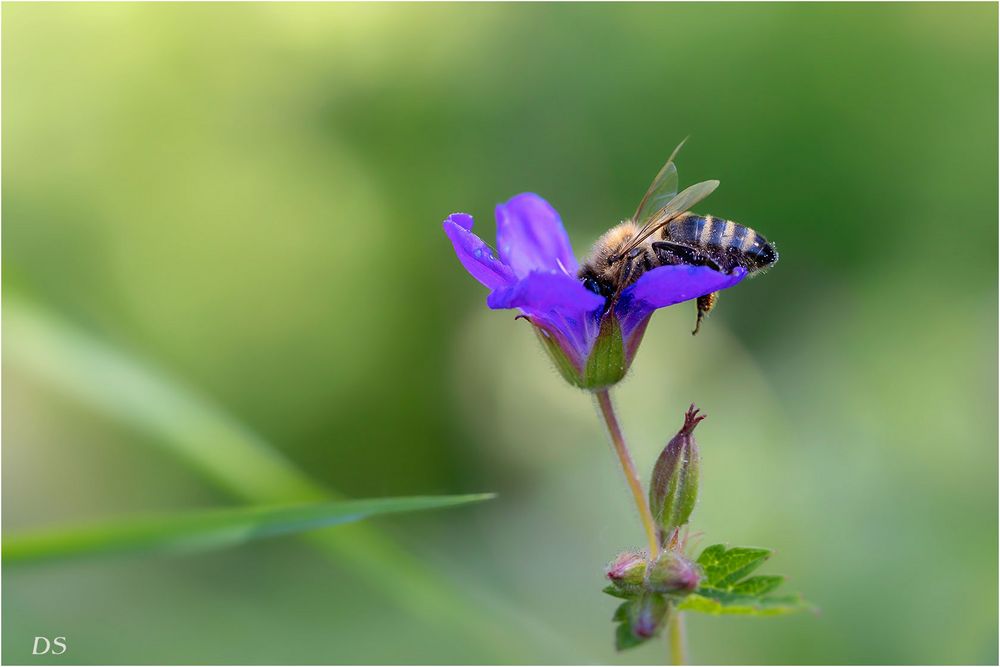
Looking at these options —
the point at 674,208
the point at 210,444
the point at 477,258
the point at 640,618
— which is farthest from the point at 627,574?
the point at 210,444

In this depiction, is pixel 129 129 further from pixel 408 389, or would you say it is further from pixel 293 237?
pixel 408 389

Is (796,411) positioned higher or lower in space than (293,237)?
lower

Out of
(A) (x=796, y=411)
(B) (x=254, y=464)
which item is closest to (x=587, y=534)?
(A) (x=796, y=411)

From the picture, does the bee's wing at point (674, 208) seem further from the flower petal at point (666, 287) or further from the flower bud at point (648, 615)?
the flower bud at point (648, 615)

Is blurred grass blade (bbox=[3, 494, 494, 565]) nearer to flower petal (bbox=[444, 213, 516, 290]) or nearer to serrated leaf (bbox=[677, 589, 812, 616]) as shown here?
serrated leaf (bbox=[677, 589, 812, 616])

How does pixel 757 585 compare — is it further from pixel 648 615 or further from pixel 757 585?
pixel 648 615

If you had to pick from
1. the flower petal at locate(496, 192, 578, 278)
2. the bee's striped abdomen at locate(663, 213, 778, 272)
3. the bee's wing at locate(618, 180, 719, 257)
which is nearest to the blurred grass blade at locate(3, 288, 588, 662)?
the flower petal at locate(496, 192, 578, 278)

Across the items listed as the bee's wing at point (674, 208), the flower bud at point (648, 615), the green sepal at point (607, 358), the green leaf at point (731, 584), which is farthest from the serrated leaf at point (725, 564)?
the bee's wing at point (674, 208)

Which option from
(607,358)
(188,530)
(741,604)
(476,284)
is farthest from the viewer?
(476,284)
